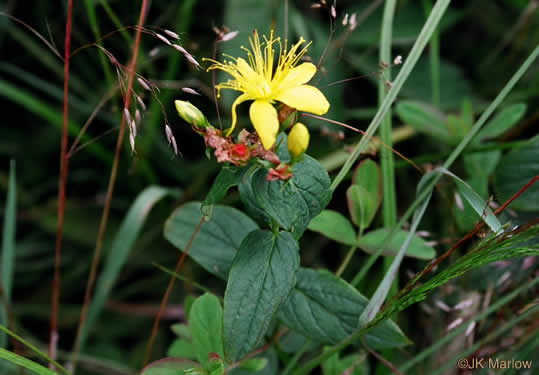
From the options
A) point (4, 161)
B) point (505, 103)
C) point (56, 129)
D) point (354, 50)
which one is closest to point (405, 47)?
point (354, 50)

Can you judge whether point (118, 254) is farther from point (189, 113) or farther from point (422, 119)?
point (422, 119)

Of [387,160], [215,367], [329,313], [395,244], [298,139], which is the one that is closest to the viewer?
[298,139]

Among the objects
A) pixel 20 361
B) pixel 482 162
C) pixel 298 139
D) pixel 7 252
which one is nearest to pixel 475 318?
pixel 298 139

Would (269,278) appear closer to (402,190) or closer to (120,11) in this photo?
(402,190)

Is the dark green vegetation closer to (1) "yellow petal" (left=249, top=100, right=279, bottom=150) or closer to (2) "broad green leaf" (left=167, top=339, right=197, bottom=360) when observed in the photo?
(2) "broad green leaf" (left=167, top=339, right=197, bottom=360)

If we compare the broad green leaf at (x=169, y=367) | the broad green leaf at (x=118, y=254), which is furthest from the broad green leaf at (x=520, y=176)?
the broad green leaf at (x=118, y=254)

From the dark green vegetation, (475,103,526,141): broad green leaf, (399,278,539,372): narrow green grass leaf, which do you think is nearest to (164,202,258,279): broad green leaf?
the dark green vegetation
